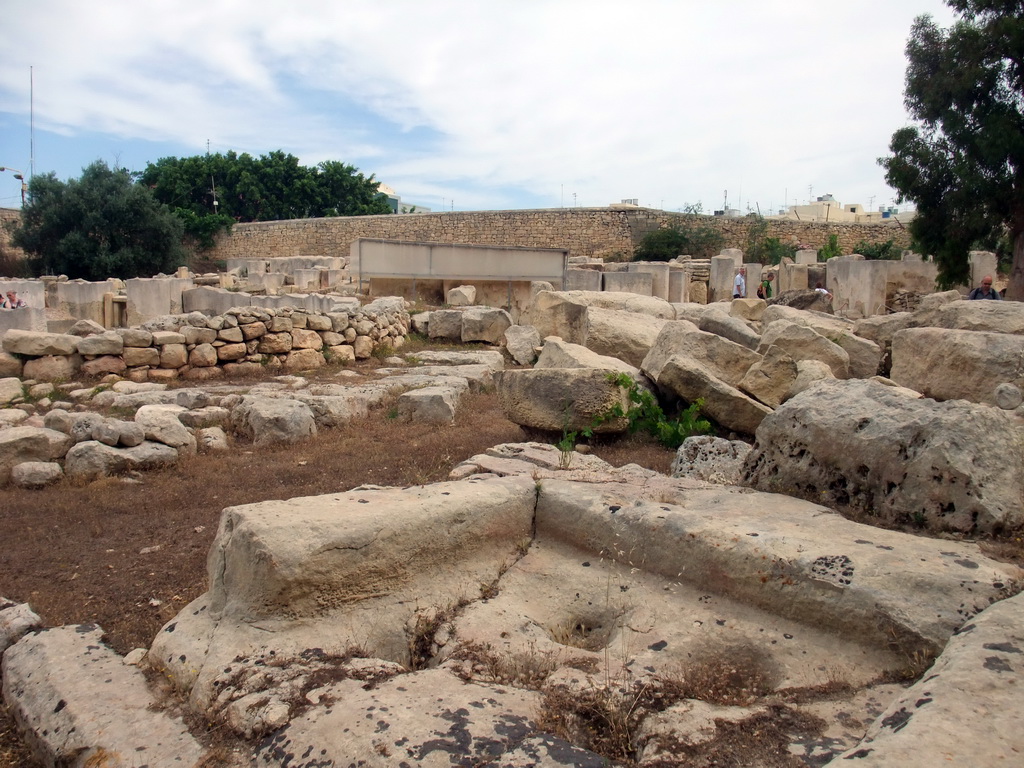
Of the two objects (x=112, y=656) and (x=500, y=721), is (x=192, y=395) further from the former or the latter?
(x=500, y=721)

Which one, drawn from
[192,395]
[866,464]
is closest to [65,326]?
[192,395]

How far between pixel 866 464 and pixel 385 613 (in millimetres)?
2189

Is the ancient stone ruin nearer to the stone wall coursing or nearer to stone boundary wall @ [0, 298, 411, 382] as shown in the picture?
stone boundary wall @ [0, 298, 411, 382]

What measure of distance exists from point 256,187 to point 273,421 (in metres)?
36.6

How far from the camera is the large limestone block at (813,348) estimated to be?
710cm

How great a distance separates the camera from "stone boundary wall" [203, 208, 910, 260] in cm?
2972

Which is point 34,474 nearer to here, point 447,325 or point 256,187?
point 447,325

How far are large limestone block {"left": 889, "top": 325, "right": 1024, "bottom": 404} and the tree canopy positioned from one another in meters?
36.1

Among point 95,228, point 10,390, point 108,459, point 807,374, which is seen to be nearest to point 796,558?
point 807,374

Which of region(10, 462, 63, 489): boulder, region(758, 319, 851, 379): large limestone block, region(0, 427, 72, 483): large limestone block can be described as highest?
region(758, 319, 851, 379): large limestone block

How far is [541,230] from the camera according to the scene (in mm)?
31250

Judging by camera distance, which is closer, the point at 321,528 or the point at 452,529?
the point at 321,528

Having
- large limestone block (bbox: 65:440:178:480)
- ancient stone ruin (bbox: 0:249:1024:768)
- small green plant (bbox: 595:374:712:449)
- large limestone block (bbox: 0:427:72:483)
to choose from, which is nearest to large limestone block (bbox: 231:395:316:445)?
large limestone block (bbox: 65:440:178:480)

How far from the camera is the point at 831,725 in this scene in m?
2.06
